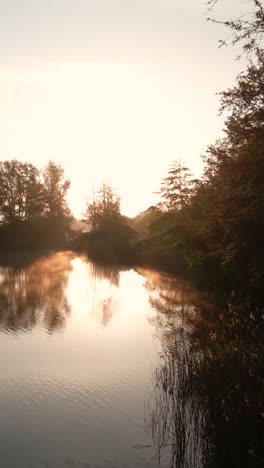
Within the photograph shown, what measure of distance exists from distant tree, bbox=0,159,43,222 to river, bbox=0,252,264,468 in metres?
61.0

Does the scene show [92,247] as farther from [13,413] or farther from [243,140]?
[13,413]

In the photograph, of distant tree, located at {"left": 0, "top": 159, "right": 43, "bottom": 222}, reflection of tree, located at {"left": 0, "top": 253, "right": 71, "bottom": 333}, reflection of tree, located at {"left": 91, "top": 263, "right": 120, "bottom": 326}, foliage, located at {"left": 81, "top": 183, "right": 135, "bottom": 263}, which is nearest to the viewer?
reflection of tree, located at {"left": 0, "top": 253, "right": 71, "bottom": 333}

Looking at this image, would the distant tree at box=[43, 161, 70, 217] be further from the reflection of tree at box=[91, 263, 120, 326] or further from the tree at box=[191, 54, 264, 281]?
the tree at box=[191, 54, 264, 281]

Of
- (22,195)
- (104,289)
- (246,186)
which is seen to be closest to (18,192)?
(22,195)

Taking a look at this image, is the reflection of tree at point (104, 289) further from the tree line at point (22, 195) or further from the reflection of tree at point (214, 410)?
the tree line at point (22, 195)

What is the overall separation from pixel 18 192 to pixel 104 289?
176 feet

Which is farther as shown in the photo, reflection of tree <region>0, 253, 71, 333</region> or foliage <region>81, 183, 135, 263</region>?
foliage <region>81, 183, 135, 263</region>

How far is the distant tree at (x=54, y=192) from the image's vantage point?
295 feet

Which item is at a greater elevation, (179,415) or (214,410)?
(214,410)

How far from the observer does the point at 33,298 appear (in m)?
29.2

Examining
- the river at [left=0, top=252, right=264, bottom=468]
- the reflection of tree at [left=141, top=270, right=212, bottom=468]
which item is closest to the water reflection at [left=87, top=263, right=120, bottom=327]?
the river at [left=0, top=252, right=264, bottom=468]

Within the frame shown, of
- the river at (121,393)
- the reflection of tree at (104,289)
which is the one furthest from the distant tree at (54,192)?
the river at (121,393)

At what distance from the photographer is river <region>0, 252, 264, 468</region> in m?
8.90

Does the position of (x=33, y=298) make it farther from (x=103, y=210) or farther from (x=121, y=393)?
(x=103, y=210)
